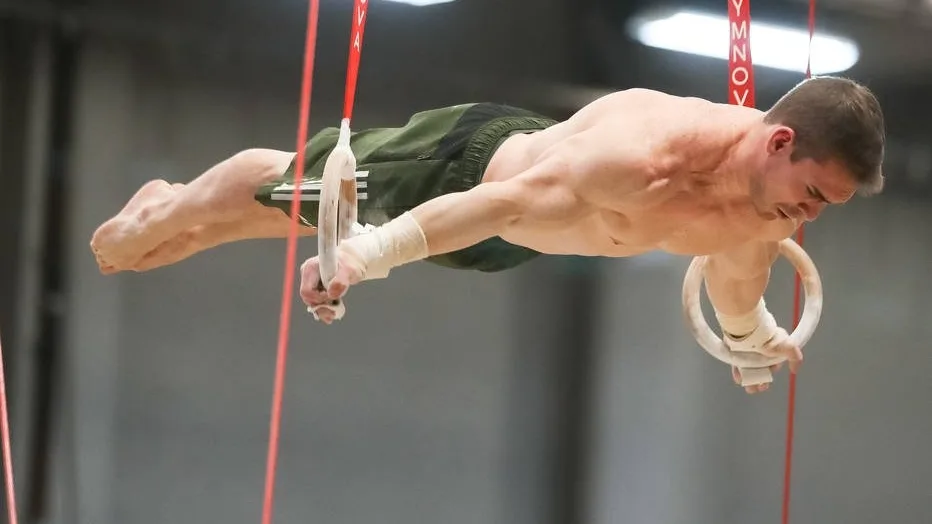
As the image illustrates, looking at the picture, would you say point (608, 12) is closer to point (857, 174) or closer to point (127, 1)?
point (127, 1)

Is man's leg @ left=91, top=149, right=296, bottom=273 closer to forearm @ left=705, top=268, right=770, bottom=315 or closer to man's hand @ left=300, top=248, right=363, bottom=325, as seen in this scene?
man's hand @ left=300, top=248, right=363, bottom=325

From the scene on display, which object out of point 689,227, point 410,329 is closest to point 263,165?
point 689,227

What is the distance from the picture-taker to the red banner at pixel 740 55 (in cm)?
139

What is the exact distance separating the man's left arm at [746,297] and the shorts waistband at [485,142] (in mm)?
298

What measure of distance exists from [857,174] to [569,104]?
1.49 meters

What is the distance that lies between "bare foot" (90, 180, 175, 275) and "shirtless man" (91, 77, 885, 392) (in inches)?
3.0

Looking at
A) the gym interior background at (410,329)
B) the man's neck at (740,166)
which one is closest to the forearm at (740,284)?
the man's neck at (740,166)

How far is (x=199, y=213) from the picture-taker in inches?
58.0

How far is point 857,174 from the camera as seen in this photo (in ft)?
3.42

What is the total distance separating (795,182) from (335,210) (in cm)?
46

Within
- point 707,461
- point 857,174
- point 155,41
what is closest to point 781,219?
point 857,174

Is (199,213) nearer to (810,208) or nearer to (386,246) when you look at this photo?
(386,246)

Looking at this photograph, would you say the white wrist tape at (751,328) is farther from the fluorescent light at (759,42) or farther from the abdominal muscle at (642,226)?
the fluorescent light at (759,42)

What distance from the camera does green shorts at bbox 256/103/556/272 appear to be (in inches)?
50.3
